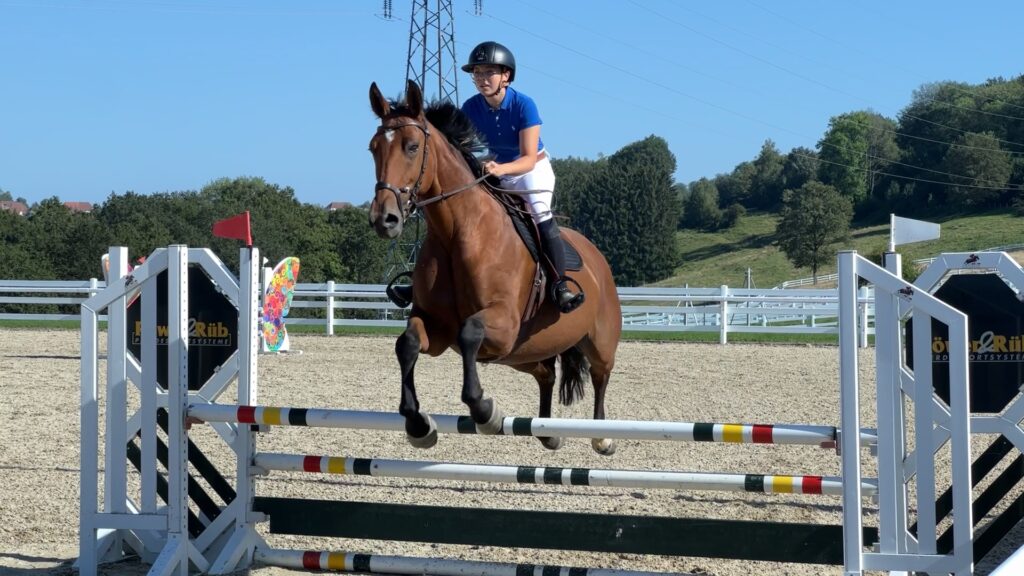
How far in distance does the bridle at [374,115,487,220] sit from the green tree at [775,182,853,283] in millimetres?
49151

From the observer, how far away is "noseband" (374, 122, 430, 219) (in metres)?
4.45

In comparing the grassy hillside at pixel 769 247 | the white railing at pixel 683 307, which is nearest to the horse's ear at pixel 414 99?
the white railing at pixel 683 307

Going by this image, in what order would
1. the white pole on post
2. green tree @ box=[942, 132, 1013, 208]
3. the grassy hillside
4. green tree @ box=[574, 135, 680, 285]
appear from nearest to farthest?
the white pole on post → the grassy hillside → green tree @ box=[574, 135, 680, 285] → green tree @ box=[942, 132, 1013, 208]

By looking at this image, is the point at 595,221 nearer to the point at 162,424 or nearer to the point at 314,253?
the point at 314,253

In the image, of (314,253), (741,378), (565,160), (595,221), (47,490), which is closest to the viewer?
(47,490)

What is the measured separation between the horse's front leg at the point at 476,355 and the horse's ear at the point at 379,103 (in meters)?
1.03

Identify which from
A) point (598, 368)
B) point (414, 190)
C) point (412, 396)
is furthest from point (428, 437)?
point (598, 368)

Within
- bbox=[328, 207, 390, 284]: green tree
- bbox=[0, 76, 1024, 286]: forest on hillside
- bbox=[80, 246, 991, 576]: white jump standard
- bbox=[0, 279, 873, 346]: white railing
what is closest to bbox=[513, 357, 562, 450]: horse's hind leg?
bbox=[80, 246, 991, 576]: white jump standard

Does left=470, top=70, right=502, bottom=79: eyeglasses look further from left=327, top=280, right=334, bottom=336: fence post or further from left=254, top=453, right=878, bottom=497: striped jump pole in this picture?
left=327, top=280, right=334, bottom=336: fence post

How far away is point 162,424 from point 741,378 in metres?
9.71

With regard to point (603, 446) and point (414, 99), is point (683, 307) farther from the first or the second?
point (414, 99)

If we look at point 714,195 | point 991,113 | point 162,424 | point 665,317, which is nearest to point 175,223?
point 665,317

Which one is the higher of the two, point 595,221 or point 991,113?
point 991,113

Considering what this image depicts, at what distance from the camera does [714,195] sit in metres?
81.2
